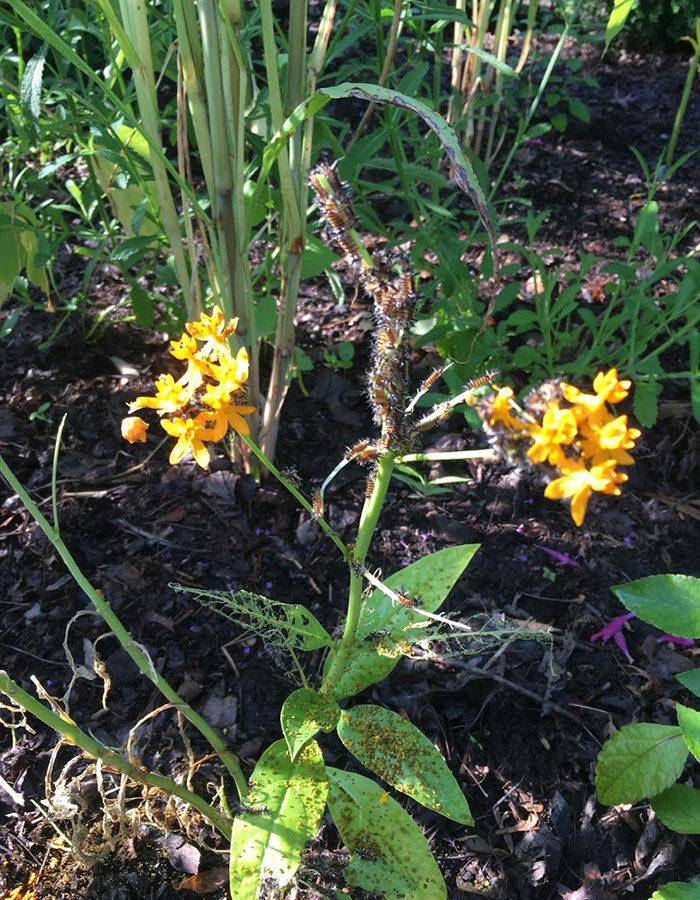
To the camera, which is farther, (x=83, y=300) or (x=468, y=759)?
(x=83, y=300)

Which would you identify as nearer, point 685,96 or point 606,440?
point 606,440

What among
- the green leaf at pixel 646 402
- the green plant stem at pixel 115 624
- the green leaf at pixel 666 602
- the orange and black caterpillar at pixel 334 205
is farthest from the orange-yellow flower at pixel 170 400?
the green leaf at pixel 646 402

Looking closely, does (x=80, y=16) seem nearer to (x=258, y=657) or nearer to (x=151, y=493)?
(x=151, y=493)

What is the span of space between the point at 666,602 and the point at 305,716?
0.69 m

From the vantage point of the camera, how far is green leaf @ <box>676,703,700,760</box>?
3.96 ft

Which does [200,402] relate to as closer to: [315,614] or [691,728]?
[315,614]

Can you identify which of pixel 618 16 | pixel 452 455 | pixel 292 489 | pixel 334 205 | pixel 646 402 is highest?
pixel 618 16

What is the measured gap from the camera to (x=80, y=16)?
167cm

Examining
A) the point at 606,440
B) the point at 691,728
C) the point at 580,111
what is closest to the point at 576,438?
the point at 606,440

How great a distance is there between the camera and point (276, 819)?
1.24 m

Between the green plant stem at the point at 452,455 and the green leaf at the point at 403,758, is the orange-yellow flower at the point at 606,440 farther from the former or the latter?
the green leaf at the point at 403,758

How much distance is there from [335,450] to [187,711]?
3.13 ft

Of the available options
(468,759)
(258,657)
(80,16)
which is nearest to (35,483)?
(258,657)

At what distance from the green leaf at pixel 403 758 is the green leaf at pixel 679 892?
1.03 feet
